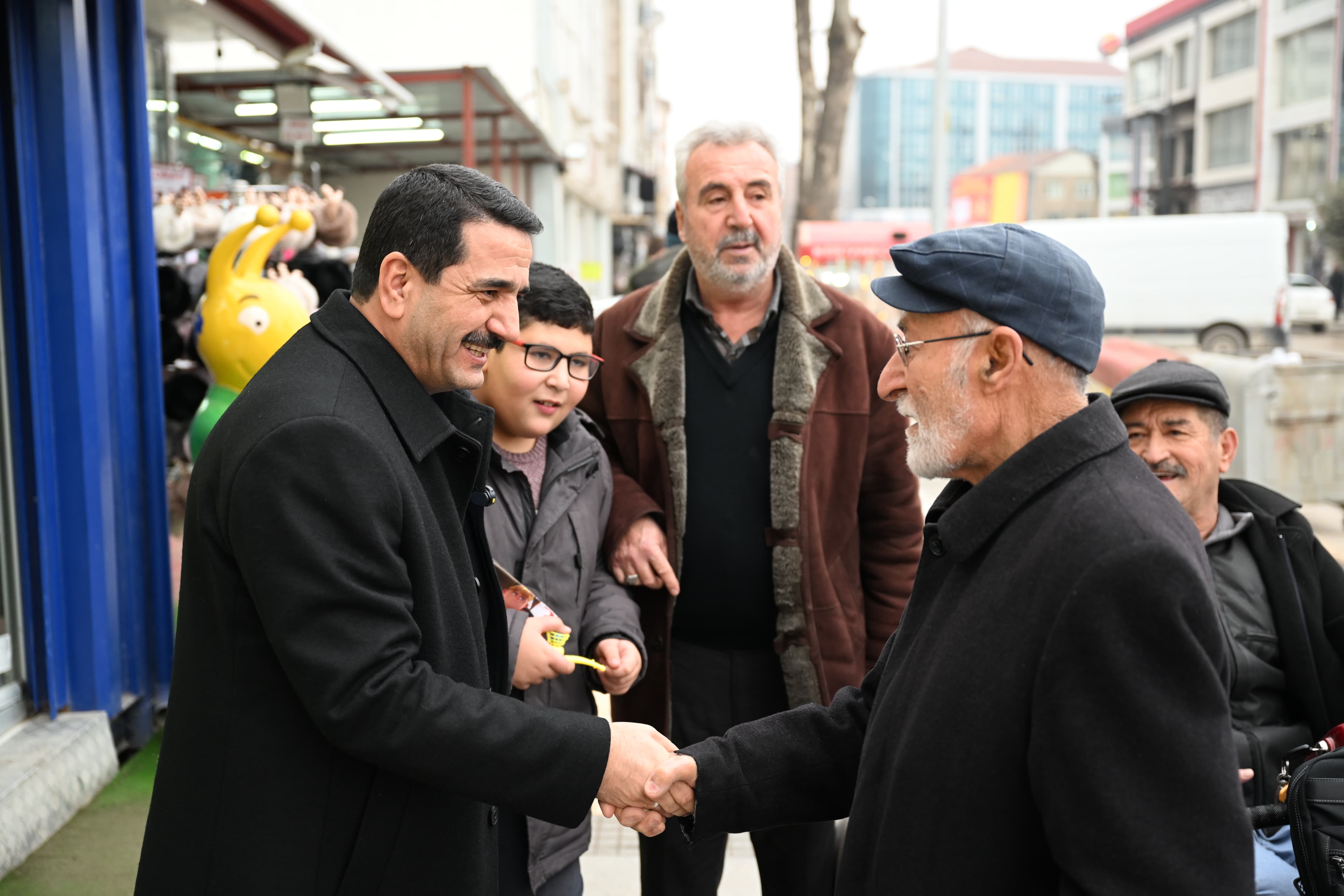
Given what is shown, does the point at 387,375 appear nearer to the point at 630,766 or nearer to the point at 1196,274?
the point at 630,766

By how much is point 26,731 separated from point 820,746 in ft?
9.82

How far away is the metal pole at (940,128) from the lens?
17344 millimetres

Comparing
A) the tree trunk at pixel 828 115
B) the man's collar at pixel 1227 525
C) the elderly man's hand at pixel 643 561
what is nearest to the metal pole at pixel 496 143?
the tree trunk at pixel 828 115

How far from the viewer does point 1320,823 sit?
80.1 inches

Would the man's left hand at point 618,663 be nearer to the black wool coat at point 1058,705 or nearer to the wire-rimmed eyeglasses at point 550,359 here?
the wire-rimmed eyeglasses at point 550,359

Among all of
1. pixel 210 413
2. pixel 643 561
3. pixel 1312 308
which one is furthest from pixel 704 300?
pixel 1312 308

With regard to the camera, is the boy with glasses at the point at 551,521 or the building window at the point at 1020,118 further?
the building window at the point at 1020,118

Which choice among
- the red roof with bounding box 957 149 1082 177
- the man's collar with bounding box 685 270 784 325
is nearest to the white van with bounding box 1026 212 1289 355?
the man's collar with bounding box 685 270 784 325

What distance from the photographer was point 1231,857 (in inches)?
52.7

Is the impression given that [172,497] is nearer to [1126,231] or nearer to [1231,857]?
[1231,857]

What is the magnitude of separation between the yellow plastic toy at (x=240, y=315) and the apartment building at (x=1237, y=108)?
4144 cm

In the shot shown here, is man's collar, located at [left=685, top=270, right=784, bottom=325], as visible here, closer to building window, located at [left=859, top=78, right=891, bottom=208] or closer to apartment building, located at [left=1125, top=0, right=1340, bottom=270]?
apartment building, located at [left=1125, top=0, right=1340, bottom=270]

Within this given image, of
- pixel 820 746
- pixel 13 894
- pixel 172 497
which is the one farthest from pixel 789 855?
pixel 172 497

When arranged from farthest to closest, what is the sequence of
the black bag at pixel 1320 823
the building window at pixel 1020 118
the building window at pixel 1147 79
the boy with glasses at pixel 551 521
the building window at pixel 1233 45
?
1. the building window at pixel 1020 118
2. the building window at pixel 1147 79
3. the building window at pixel 1233 45
4. the boy with glasses at pixel 551 521
5. the black bag at pixel 1320 823
